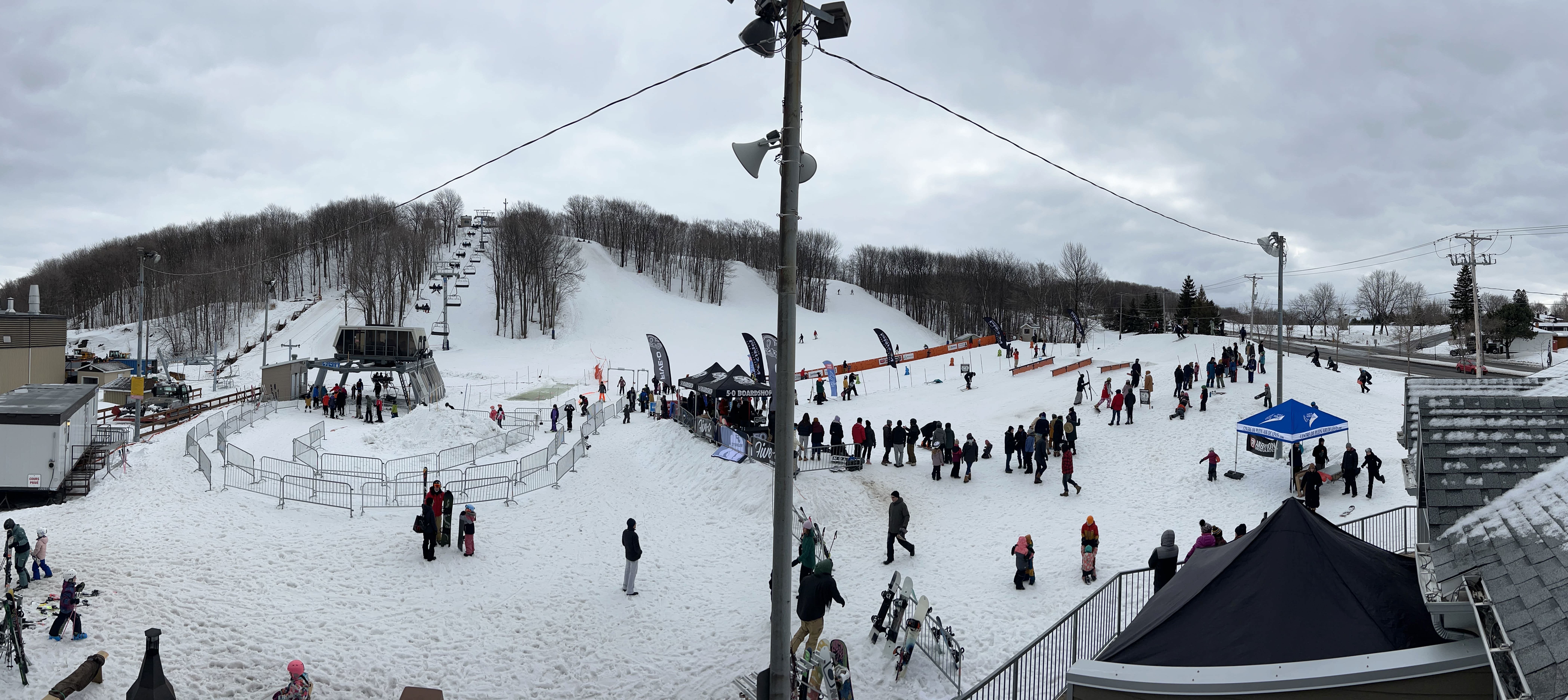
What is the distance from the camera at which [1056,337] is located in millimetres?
90125

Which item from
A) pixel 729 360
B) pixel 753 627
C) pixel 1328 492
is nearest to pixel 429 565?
pixel 753 627

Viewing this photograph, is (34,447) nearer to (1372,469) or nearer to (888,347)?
(1372,469)

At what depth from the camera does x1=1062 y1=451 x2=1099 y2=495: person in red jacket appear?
763 inches

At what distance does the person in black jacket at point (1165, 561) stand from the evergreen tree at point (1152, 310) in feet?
235

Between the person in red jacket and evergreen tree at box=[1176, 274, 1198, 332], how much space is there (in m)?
71.2

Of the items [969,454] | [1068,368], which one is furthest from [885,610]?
[1068,368]

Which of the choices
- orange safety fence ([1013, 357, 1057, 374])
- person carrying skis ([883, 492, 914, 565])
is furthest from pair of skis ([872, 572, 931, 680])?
orange safety fence ([1013, 357, 1057, 374])

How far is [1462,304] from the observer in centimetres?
6819

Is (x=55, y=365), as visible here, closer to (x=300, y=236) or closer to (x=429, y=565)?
(x=429, y=565)

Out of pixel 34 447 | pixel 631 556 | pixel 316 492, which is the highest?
pixel 34 447

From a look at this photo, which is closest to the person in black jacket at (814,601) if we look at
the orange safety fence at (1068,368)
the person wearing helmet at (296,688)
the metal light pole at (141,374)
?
the person wearing helmet at (296,688)

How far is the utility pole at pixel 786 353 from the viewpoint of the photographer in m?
5.92

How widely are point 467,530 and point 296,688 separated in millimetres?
6445

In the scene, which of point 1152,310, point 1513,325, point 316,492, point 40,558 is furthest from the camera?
point 1152,310
